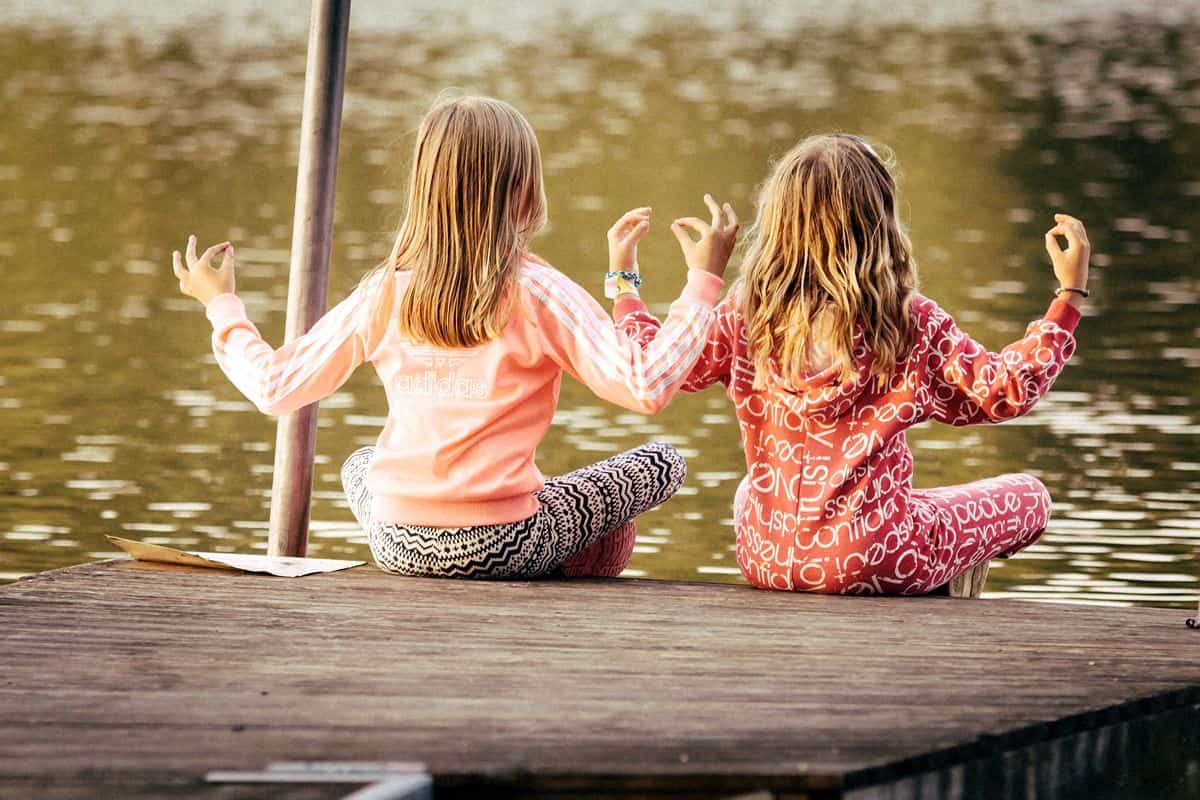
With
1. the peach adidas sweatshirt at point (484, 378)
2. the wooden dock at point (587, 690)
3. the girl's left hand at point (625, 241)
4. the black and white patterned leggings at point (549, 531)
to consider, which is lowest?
the wooden dock at point (587, 690)

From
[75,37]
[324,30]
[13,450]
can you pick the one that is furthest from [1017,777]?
[75,37]

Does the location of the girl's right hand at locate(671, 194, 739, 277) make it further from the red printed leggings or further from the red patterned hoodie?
the red printed leggings

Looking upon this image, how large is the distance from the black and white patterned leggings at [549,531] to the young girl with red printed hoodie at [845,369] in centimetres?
33

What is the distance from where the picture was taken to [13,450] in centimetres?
824

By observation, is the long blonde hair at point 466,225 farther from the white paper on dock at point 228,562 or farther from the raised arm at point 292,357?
the white paper on dock at point 228,562

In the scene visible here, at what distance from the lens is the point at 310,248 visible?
15.9 feet

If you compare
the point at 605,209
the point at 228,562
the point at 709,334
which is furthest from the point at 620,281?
the point at 605,209

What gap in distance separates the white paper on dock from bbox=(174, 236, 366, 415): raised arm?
0.34 meters

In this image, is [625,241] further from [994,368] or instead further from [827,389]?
[994,368]

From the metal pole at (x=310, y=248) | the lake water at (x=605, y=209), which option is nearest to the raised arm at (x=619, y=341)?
the metal pole at (x=310, y=248)

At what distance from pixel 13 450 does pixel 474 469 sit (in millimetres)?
4540

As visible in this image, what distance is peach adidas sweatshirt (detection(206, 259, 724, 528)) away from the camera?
4105mm

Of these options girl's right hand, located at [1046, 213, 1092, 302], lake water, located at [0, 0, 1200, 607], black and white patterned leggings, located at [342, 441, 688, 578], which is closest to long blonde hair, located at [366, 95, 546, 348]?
black and white patterned leggings, located at [342, 441, 688, 578]

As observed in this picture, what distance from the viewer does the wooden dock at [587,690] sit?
2975 mm
